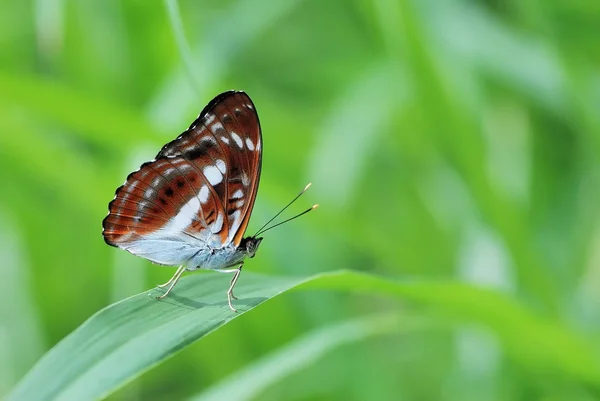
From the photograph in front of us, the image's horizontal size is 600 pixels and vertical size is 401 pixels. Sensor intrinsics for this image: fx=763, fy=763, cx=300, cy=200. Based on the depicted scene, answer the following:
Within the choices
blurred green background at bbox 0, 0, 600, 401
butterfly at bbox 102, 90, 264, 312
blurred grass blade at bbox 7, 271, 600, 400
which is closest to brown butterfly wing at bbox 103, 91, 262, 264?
butterfly at bbox 102, 90, 264, 312

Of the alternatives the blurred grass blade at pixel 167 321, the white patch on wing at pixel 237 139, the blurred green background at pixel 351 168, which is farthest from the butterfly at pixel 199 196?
the blurred green background at pixel 351 168

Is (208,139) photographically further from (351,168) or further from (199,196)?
(351,168)

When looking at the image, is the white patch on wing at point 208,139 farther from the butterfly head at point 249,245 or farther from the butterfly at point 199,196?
the butterfly head at point 249,245

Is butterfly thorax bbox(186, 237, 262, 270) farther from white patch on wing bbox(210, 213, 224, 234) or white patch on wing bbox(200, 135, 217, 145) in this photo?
white patch on wing bbox(200, 135, 217, 145)

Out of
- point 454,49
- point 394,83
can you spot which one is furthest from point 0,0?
point 454,49

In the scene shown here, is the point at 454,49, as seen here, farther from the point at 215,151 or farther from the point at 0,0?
the point at 0,0

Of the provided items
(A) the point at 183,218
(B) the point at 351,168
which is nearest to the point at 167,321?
(A) the point at 183,218
